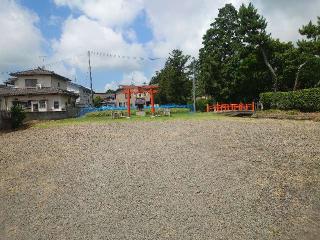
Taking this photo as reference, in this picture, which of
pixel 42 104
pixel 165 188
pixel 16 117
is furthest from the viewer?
pixel 42 104

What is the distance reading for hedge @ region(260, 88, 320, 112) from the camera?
3425cm

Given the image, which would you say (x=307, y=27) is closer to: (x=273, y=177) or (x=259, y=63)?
(x=259, y=63)

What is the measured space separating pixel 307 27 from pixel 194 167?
2927 centimetres

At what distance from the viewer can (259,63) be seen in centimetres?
5244

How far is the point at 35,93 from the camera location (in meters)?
47.6

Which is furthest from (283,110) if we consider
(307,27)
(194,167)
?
(194,167)

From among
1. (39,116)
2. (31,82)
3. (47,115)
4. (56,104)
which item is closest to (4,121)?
(39,116)

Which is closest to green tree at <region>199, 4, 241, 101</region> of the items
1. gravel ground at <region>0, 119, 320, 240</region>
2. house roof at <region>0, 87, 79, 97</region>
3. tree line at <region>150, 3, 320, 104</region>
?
tree line at <region>150, 3, 320, 104</region>

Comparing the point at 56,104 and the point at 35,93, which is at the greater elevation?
the point at 35,93

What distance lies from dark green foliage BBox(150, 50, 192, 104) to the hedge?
114 ft

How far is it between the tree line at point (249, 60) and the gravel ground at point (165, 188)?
2665cm

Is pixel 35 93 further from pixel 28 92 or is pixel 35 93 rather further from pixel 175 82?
pixel 175 82

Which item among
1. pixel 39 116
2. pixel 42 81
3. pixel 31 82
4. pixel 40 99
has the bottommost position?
pixel 39 116

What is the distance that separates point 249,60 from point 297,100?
15.8 metres
